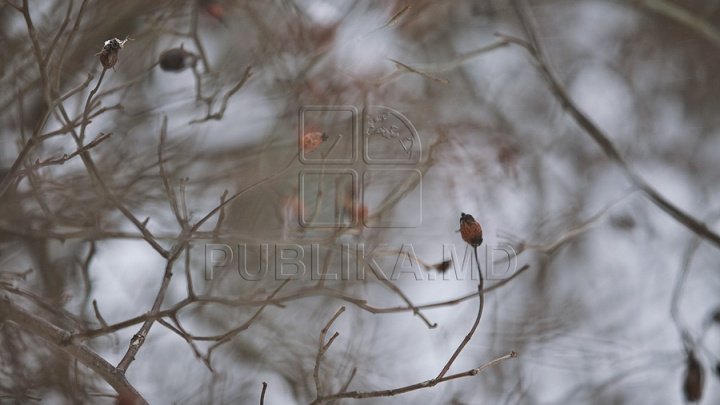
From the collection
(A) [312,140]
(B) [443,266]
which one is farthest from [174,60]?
(B) [443,266]

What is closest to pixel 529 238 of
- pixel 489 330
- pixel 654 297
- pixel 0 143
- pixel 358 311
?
pixel 489 330

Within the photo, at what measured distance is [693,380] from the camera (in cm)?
227

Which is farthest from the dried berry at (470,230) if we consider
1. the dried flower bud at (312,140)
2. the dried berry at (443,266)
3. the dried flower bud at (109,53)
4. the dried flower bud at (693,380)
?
the dried flower bud at (693,380)

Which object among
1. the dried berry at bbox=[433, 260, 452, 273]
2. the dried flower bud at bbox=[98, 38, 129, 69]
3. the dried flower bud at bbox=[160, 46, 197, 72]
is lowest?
the dried berry at bbox=[433, 260, 452, 273]

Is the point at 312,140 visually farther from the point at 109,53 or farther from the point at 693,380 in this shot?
the point at 693,380

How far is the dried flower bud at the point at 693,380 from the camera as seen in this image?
7.44ft

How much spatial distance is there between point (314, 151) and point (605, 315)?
7.57 ft

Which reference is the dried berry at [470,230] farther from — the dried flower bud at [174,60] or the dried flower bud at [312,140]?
the dried flower bud at [174,60]

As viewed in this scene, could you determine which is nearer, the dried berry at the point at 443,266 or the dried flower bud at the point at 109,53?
the dried flower bud at the point at 109,53

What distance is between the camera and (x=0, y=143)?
246 cm

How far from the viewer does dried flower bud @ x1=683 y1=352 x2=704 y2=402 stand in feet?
7.44

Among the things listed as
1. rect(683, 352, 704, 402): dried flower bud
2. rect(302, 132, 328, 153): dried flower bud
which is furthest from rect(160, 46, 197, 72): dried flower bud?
rect(683, 352, 704, 402): dried flower bud

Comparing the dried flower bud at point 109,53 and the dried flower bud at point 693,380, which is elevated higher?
the dried flower bud at point 109,53

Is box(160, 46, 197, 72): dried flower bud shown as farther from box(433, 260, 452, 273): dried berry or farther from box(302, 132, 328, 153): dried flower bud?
box(433, 260, 452, 273): dried berry
